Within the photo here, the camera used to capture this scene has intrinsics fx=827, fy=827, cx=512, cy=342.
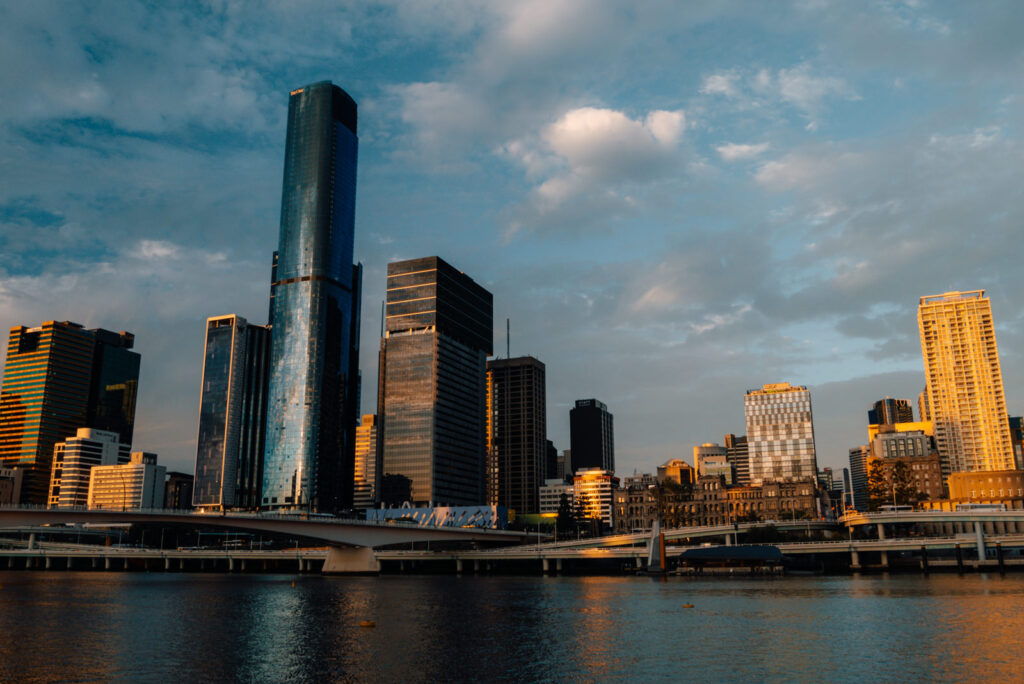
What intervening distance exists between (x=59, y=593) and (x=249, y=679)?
87436 millimetres

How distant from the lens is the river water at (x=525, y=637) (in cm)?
4950

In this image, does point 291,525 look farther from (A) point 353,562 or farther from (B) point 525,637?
(B) point 525,637

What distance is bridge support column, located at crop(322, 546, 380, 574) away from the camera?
612 feet

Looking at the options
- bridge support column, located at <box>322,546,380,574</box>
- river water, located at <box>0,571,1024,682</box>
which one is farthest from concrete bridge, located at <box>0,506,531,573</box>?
river water, located at <box>0,571,1024,682</box>

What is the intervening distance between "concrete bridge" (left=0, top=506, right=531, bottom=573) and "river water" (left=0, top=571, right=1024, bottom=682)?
27.6 meters

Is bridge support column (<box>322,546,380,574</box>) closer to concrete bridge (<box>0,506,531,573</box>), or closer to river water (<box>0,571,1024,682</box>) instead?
concrete bridge (<box>0,506,531,573</box>)

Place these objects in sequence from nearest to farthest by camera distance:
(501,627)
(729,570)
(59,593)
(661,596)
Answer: (501,627) < (661,596) < (59,593) < (729,570)

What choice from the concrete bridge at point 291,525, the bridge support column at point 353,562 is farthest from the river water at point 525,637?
the bridge support column at point 353,562

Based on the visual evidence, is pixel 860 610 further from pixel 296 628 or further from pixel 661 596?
pixel 296 628

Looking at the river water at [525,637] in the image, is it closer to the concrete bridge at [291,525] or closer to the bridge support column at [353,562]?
the concrete bridge at [291,525]

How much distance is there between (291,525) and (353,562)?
28.8m

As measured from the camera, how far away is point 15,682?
4559 centimetres

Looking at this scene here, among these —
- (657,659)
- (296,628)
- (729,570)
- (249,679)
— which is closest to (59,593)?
(296,628)

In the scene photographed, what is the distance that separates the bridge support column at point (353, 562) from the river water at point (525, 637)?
76153mm
